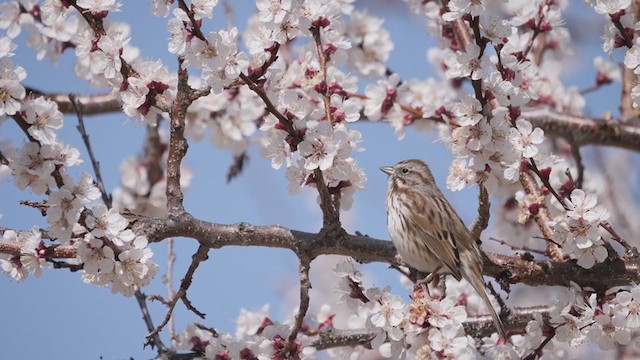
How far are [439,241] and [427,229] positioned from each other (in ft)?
0.53

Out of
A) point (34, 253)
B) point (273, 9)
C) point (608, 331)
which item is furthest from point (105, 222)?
point (608, 331)

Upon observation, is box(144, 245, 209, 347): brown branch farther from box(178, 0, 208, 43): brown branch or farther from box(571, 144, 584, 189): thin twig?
box(571, 144, 584, 189): thin twig

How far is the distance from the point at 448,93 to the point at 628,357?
3087mm

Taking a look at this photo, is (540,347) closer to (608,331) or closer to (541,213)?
(608,331)

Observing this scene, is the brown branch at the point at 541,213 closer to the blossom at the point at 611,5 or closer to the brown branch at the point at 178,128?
the blossom at the point at 611,5

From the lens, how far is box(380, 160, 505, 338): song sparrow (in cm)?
502

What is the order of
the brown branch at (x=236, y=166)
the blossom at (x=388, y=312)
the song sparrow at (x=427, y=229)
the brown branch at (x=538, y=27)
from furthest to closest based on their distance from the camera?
the brown branch at (x=236, y=166) → the brown branch at (x=538, y=27) → the song sparrow at (x=427, y=229) → the blossom at (x=388, y=312)

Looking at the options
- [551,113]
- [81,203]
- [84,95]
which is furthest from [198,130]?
[81,203]

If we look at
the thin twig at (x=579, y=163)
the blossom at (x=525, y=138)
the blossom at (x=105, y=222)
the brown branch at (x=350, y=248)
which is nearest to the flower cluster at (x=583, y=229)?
the brown branch at (x=350, y=248)

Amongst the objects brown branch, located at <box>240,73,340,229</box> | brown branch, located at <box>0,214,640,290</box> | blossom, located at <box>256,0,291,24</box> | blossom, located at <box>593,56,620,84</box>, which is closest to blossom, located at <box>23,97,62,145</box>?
brown branch, located at <box>0,214,640,290</box>

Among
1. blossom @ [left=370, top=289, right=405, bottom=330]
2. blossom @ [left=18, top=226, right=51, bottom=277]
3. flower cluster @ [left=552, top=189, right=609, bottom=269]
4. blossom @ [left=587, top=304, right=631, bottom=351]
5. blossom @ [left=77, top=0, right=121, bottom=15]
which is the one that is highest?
blossom @ [left=77, top=0, right=121, bottom=15]

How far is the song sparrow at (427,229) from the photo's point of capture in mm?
5016

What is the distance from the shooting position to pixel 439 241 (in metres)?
5.45

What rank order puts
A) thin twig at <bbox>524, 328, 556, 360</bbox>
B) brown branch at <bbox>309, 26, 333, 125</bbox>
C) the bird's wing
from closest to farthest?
brown branch at <bbox>309, 26, 333, 125</bbox>
thin twig at <bbox>524, 328, 556, 360</bbox>
the bird's wing
